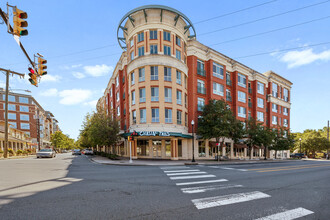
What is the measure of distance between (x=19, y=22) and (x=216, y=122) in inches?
852

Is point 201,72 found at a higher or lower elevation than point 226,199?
higher

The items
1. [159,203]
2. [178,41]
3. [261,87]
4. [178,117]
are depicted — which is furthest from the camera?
[261,87]

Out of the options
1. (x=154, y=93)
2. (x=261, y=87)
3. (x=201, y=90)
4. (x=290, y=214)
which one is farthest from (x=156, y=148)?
(x=261, y=87)

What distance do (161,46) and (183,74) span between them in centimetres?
507

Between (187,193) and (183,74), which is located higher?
(183,74)

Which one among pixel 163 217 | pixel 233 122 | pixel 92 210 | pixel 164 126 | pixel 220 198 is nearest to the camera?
pixel 163 217

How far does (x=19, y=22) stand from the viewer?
6.52 m

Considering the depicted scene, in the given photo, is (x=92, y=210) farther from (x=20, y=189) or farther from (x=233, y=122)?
(x=233, y=122)

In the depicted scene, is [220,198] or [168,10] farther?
[168,10]

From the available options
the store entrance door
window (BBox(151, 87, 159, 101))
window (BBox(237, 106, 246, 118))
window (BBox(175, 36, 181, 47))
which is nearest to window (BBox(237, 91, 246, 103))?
window (BBox(237, 106, 246, 118))

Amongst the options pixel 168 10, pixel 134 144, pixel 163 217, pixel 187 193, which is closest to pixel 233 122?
pixel 134 144

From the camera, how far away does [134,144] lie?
25.3 m

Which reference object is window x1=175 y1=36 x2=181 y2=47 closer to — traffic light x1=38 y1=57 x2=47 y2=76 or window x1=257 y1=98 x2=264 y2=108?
traffic light x1=38 y1=57 x2=47 y2=76

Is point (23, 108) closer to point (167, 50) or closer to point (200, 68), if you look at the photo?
point (167, 50)
